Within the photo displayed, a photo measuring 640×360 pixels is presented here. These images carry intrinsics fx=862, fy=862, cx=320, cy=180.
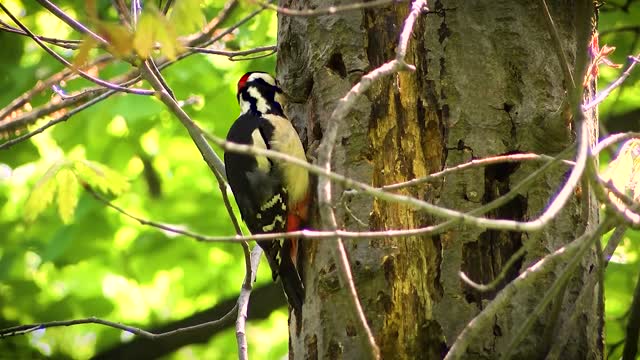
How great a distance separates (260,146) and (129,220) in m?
2.35

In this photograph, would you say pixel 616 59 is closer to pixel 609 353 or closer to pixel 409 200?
pixel 609 353

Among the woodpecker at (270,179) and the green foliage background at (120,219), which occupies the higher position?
the green foliage background at (120,219)

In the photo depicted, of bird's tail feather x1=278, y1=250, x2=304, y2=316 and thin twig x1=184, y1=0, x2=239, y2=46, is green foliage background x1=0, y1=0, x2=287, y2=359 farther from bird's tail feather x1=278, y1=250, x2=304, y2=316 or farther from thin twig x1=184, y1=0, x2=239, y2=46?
thin twig x1=184, y1=0, x2=239, y2=46

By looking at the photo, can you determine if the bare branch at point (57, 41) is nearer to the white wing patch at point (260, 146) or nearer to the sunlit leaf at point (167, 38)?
the white wing patch at point (260, 146)

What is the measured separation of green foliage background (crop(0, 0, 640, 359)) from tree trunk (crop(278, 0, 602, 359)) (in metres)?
1.93

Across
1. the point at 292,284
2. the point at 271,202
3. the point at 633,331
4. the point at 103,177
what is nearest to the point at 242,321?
the point at 292,284

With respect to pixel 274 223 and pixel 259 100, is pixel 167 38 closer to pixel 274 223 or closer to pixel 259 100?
pixel 274 223

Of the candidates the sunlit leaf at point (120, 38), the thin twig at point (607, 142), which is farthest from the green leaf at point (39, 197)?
the thin twig at point (607, 142)

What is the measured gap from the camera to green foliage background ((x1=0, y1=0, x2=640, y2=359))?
484 centimetres

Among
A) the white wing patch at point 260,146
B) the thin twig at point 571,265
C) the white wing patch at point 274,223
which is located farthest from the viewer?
the white wing patch at point 260,146

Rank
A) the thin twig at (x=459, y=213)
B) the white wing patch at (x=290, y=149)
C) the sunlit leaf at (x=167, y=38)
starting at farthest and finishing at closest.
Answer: the white wing patch at (x=290, y=149)
the sunlit leaf at (x=167, y=38)
the thin twig at (x=459, y=213)

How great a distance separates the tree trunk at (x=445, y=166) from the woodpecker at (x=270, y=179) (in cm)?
39

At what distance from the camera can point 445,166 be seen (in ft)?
8.57

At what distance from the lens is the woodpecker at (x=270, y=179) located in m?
3.28
